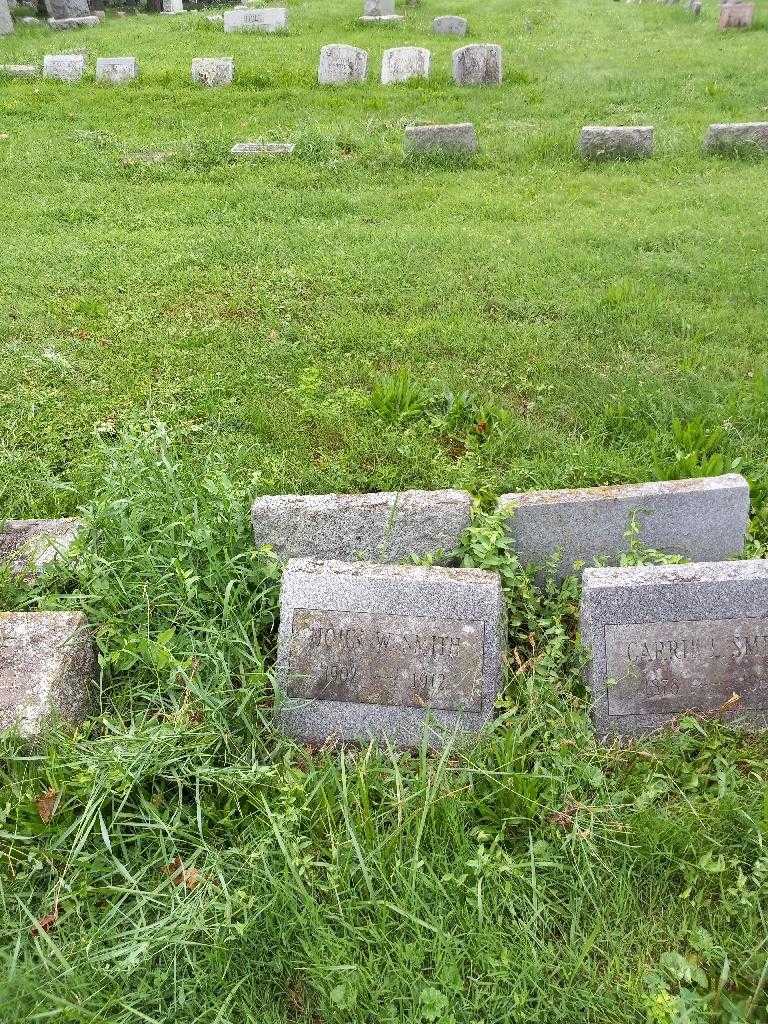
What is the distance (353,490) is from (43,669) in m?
1.67

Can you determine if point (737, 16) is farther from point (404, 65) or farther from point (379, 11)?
point (379, 11)

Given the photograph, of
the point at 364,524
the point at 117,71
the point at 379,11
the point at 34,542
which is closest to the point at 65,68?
the point at 117,71

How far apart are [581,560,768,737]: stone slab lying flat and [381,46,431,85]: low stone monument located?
10.6 m

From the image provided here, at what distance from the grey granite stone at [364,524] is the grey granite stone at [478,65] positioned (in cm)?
969

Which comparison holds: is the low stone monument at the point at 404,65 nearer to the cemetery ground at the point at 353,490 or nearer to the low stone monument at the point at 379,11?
the cemetery ground at the point at 353,490

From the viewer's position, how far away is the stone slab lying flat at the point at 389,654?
8.80ft

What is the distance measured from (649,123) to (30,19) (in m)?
13.6

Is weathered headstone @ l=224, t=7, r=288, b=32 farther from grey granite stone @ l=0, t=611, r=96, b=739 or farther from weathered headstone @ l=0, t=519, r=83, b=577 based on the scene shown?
grey granite stone @ l=0, t=611, r=96, b=739

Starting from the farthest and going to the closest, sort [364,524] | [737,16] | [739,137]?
1. [737,16]
2. [739,137]
3. [364,524]

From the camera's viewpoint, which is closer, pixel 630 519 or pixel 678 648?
pixel 678 648

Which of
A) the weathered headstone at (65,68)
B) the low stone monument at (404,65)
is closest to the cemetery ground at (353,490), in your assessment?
the low stone monument at (404,65)

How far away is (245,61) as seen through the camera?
1229 cm

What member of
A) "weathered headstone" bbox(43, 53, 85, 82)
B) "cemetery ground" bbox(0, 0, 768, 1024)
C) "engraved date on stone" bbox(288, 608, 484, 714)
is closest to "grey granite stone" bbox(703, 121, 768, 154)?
"cemetery ground" bbox(0, 0, 768, 1024)

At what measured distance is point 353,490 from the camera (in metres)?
3.80
